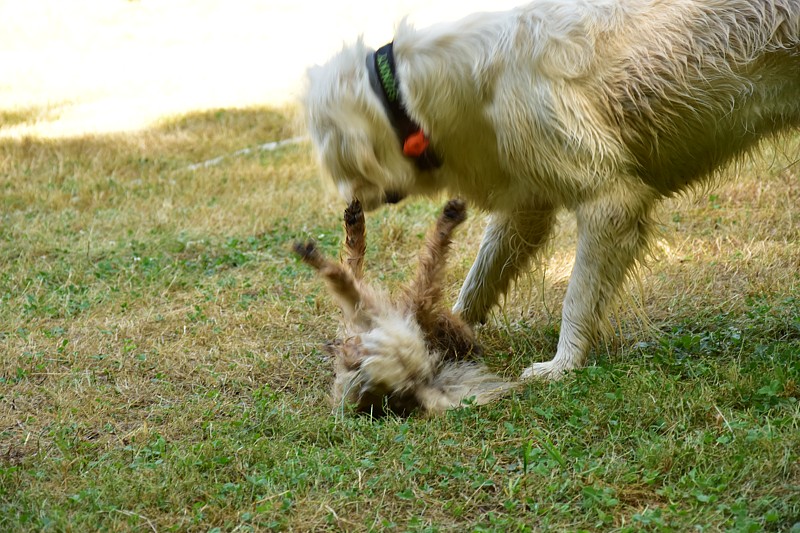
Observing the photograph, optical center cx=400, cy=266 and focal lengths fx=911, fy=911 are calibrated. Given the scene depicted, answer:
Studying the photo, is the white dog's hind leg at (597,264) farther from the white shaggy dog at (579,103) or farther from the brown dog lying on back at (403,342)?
the brown dog lying on back at (403,342)

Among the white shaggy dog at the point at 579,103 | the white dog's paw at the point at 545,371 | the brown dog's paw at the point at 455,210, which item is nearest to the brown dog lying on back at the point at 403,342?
the brown dog's paw at the point at 455,210

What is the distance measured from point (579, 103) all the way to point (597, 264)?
711 mm

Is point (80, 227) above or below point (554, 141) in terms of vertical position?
below

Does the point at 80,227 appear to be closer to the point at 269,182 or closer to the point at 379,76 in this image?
the point at 269,182

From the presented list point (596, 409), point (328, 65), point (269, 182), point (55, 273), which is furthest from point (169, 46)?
point (596, 409)

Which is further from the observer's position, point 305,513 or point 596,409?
point 596,409

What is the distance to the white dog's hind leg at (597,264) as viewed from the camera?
3910 mm

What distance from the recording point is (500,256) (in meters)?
4.56

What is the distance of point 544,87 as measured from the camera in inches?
149

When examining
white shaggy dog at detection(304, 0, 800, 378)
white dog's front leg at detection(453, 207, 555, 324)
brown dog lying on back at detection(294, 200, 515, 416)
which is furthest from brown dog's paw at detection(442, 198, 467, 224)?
white dog's front leg at detection(453, 207, 555, 324)

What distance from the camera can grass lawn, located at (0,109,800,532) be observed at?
3.01 m

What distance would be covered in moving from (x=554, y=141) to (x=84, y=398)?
2336 mm

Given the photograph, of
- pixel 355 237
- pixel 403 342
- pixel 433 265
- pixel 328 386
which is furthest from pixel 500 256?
pixel 328 386

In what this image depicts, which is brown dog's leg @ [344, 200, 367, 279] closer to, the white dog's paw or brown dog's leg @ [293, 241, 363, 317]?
brown dog's leg @ [293, 241, 363, 317]
